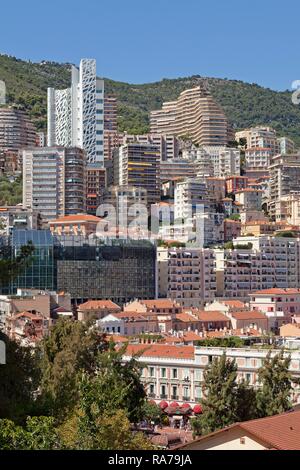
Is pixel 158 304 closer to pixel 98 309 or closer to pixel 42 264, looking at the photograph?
pixel 98 309

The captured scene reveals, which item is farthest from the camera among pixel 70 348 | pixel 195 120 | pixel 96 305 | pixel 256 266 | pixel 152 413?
pixel 195 120

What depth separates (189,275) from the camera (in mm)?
78875

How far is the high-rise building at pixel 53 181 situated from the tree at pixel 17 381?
80.7m

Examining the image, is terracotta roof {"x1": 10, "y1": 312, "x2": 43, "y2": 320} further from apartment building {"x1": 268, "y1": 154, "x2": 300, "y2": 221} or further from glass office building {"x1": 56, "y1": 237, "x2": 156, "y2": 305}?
apartment building {"x1": 268, "y1": 154, "x2": 300, "y2": 221}

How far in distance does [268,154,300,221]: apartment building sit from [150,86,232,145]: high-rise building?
727 inches

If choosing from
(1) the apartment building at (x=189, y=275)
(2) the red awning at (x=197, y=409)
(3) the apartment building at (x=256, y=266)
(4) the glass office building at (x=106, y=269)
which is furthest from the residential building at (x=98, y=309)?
(2) the red awning at (x=197, y=409)

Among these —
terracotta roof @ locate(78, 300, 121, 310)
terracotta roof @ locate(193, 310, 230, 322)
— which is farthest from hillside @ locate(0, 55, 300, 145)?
terracotta roof @ locate(193, 310, 230, 322)

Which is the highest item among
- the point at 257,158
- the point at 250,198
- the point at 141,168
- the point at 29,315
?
the point at 257,158

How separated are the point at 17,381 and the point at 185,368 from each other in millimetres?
21674

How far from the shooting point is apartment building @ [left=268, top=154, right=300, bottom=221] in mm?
113438

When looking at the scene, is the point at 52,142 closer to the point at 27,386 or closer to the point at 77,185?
the point at 77,185

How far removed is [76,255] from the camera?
2854 inches

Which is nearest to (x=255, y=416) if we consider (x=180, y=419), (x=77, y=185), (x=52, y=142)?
(x=180, y=419)

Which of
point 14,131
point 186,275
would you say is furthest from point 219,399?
point 14,131
